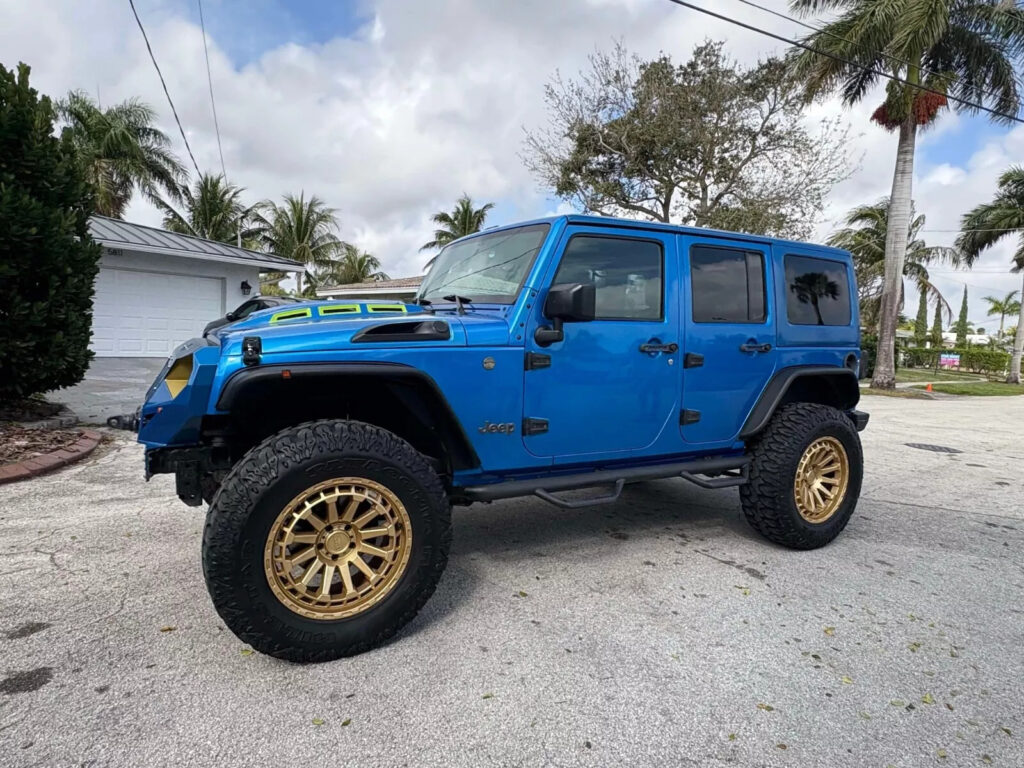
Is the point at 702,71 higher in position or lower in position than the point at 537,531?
higher

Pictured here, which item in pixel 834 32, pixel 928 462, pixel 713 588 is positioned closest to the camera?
pixel 713 588

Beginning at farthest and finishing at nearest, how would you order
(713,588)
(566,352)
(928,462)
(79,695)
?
(928,462), (713,588), (566,352), (79,695)

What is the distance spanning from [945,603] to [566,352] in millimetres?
2352

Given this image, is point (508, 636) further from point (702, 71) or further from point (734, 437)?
point (702, 71)

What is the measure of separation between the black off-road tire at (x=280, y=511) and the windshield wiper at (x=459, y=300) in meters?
0.86

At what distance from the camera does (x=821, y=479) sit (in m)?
3.77

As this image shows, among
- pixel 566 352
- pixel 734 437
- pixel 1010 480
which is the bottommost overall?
pixel 1010 480

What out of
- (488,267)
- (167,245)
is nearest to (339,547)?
(488,267)

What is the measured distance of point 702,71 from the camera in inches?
677

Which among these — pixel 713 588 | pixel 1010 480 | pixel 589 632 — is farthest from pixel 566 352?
pixel 1010 480

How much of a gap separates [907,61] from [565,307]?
16369mm

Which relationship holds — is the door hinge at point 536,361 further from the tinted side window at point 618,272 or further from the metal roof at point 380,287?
the metal roof at point 380,287

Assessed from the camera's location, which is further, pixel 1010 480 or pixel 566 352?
pixel 1010 480

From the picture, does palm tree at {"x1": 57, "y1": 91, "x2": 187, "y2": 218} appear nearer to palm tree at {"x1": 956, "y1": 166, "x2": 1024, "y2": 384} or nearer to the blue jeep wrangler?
the blue jeep wrangler
